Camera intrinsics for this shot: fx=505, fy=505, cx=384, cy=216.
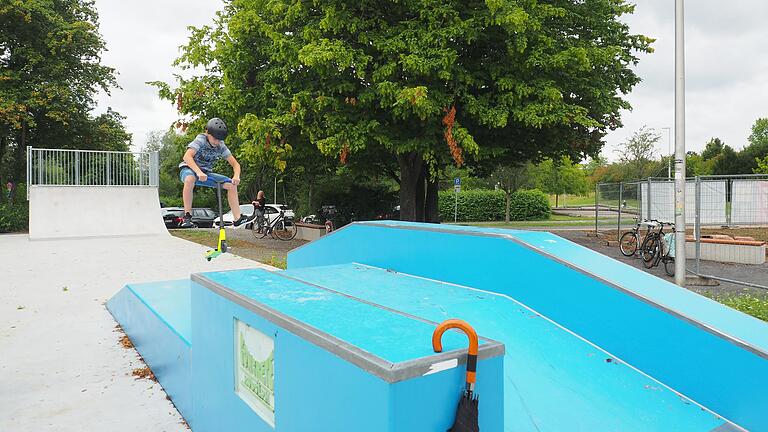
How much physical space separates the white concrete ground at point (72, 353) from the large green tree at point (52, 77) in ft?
51.2

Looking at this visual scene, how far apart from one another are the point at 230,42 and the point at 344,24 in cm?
410

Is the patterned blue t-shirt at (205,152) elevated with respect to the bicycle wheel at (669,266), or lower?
elevated

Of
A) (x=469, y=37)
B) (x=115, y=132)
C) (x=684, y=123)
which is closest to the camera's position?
(x=684, y=123)

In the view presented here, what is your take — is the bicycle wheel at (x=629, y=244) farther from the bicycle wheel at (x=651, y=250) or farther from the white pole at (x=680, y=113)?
the white pole at (x=680, y=113)

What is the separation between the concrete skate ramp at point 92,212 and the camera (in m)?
19.5

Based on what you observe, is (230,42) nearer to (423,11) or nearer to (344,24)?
(344,24)

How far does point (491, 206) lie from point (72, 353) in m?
38.1

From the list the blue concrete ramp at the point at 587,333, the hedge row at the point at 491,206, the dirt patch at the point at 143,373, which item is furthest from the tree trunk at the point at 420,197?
the hedge row at the point at 491,206

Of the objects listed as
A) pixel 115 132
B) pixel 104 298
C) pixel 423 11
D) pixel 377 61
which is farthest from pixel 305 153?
pixel 115 132

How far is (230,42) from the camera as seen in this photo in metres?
15.0

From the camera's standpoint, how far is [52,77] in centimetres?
2581

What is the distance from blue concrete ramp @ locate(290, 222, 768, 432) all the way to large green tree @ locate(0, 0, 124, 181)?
26.0m

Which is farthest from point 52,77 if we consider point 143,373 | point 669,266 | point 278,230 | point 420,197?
point 669,266

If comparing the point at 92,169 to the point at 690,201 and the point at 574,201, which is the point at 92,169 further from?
the point at 574,201
